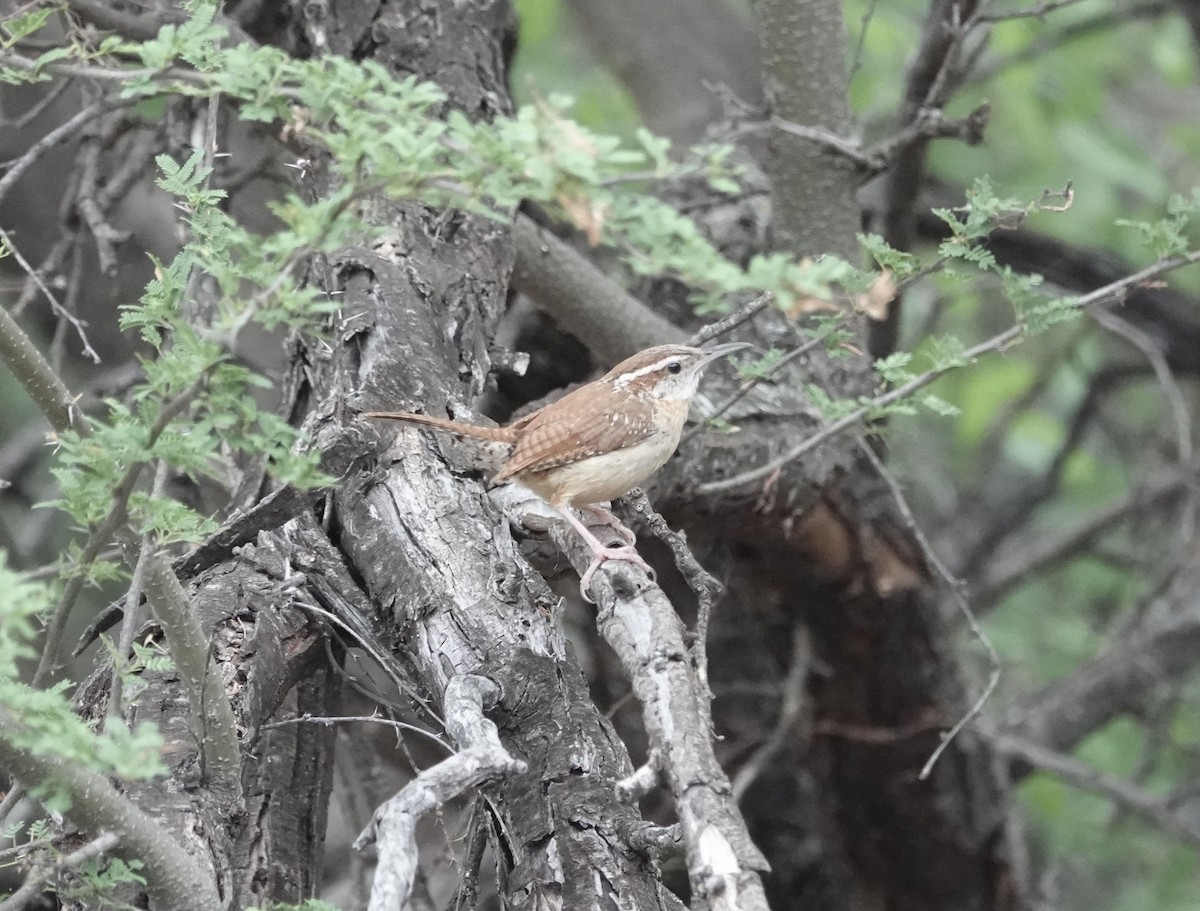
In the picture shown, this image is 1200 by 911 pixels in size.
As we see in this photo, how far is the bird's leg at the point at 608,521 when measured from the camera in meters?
3.48

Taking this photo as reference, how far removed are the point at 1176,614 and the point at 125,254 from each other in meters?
4.73

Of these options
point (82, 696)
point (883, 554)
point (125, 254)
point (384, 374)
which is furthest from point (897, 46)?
point (82, 696)

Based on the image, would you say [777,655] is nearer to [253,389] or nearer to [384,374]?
[253,389]

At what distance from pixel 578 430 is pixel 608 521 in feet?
1.00

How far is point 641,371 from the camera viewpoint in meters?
3.67

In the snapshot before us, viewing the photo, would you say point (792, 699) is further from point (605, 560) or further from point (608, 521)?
point (605, 560)

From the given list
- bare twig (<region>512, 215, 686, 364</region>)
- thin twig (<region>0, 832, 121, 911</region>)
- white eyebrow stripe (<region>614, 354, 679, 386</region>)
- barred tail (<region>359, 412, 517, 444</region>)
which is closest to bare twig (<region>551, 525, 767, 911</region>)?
barred tail (<region>359, 412, 517, 444</region>)

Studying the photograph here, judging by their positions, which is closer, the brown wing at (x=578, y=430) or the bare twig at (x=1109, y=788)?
the brown wing at (x=578, y=430)

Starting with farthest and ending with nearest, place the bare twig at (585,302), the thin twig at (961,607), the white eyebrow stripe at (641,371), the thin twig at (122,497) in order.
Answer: the bare twig at (585,302)
the white eyebrow stripe at (641,371)
the thin twig at (961,607)
the thin twig at (122,497)

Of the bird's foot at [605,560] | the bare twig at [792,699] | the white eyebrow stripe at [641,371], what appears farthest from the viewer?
the bare twig at [792,699]

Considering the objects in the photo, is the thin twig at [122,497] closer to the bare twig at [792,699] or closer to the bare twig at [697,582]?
the bare twig at [697,582]

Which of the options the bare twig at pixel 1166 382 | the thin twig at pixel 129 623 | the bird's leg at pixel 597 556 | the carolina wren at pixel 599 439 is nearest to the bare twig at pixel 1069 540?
the bare twig at pixel 1166 382

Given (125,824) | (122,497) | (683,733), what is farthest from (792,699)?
(122,497)

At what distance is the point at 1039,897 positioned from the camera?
571 cm
